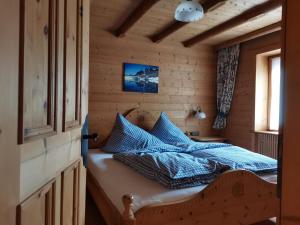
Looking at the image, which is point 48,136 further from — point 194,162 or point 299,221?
point 194,162

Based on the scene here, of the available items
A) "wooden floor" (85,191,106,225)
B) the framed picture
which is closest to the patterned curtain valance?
the framed picture

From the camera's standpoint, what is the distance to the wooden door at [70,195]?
102 centimetres

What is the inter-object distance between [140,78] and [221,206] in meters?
2.71

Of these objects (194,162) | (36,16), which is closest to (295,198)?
(36,16)

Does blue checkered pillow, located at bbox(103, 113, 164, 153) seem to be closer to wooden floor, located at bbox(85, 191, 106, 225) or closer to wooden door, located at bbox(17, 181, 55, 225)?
wooden floor, located at bbox(85, 191, 106, 225)

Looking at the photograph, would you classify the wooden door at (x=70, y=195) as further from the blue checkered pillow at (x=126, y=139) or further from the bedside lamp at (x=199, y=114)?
the bedside lamp at (x=199, y=114)

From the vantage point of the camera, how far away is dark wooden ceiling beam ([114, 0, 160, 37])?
9.05 feet

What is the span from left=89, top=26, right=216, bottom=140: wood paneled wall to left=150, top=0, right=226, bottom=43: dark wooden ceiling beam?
195 mm

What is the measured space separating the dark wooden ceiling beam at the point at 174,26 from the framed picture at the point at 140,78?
0.48 m

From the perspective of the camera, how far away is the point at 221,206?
1.76 m

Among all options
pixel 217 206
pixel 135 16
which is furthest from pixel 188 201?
pixel 135 16

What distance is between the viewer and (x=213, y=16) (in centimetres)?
323

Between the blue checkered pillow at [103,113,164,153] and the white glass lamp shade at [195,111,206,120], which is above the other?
the white glass lamp shade at [195,111,206,120]

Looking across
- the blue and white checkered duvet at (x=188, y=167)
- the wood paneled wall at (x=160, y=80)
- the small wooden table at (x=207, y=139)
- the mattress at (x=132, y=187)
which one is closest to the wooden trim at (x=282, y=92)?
the mattress at (x=132, y=187)
